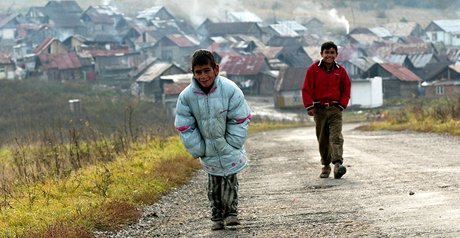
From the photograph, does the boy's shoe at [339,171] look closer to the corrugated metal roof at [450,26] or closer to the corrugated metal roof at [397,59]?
the corrugated metal roof at [397,59]

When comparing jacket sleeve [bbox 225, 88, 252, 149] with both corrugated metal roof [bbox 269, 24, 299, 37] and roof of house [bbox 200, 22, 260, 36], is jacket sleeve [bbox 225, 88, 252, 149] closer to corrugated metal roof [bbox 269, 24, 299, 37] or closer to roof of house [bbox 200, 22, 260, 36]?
roof of house [bbox 200, 22, 260, 36]

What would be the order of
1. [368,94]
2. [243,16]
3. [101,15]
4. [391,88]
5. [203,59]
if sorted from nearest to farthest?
[203,59] < [368,94] < [391,88] < [101,15] < [243,16]

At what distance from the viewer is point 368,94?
61.6 m

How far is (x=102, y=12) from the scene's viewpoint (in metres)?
110

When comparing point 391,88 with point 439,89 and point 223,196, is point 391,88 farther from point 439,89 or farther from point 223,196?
point 223,196

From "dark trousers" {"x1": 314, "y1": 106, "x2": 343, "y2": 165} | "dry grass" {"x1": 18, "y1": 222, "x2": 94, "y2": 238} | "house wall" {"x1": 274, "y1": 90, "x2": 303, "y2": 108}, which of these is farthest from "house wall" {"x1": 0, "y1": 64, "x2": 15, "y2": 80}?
"dry grass" {"x1": 18, "y1": 222, "x2": 94, "y2": 238}

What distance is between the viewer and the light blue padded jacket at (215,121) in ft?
21.7

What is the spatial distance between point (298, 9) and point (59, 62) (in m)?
56.8

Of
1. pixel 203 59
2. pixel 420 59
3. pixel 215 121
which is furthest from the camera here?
pixel 420 59

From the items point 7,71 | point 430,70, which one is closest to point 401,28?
point 430,70

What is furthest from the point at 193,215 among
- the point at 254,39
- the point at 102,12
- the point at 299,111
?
the point at 102,12

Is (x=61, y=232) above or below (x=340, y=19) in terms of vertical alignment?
below

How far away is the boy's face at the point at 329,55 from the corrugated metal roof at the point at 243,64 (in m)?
61.9

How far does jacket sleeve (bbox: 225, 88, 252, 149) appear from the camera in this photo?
6.62 metres
